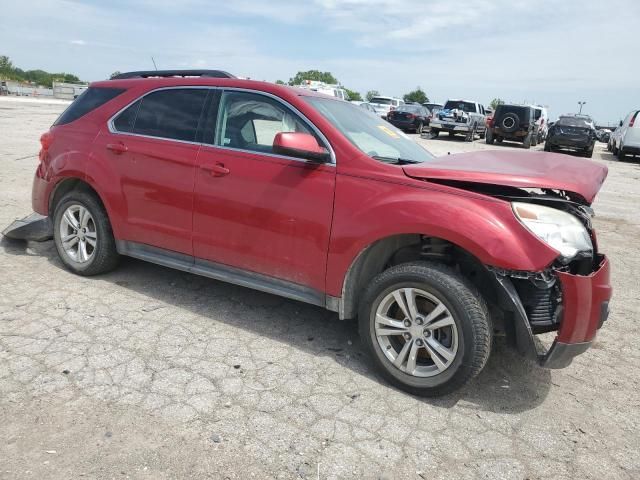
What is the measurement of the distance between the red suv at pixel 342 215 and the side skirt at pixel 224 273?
1 cm

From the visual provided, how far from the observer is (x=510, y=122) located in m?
22.4

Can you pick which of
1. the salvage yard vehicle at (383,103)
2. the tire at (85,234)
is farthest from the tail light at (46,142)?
the salvage yard vehicle at (383,103)

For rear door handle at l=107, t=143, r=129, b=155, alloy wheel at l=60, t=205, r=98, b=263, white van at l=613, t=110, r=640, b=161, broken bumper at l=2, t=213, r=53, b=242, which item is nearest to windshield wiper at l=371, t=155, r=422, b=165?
rear door handle at l=107, t=143, r=129, b=155

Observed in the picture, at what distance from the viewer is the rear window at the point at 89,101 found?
4.33 meters

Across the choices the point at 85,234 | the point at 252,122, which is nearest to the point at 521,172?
the point at 252,122

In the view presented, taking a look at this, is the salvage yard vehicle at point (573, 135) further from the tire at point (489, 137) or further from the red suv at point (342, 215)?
the red suv at point (342, 215)

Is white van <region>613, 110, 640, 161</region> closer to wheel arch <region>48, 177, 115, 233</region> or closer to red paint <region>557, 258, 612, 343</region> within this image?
red paint <region>557, 258, 612, 343</region>

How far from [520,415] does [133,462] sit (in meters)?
2.09

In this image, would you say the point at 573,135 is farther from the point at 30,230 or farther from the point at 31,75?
the point at 31,75

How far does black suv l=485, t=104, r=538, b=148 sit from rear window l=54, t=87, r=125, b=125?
21.0m

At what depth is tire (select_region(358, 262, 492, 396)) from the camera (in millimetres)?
2801

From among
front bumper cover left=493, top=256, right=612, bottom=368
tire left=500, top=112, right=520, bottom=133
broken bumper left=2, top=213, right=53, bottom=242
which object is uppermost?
tire left=500, top=112, right=520, bottom=133

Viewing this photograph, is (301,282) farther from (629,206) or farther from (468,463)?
(629,206)

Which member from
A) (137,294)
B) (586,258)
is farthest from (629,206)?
(137,294)
